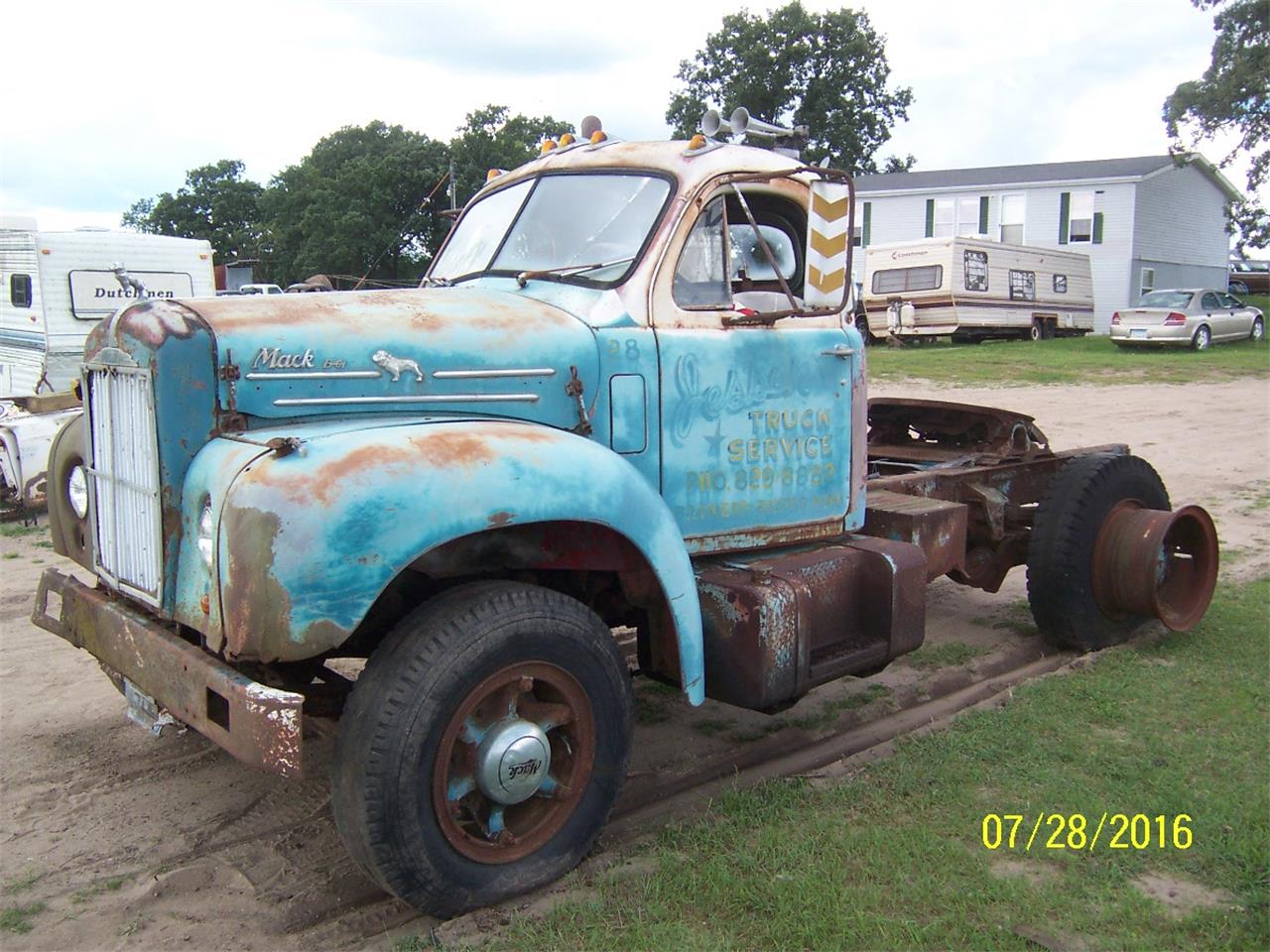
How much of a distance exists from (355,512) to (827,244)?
198 centimetres

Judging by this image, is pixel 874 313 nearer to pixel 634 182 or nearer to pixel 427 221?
pixel 427 221

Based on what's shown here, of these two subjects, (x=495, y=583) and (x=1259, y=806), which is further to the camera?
(x=1259, y=806)

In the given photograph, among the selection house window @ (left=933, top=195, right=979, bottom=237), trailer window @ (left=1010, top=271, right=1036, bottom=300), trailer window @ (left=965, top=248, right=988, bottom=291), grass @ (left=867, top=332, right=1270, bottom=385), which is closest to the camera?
grass @ (left=867, top=332, right=1270, bottom=385)

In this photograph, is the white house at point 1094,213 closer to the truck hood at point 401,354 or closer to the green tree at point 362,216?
the green tree at point 362,216

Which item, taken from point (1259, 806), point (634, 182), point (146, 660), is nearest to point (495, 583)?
point (146, 660)

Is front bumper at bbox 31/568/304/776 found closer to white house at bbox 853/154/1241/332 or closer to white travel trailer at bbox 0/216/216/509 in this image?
white travel trailer at bbox 0/216/216/509

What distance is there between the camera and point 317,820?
3850 mm

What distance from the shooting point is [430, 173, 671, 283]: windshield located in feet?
13.3

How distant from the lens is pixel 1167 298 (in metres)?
24.1

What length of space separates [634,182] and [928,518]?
199 cm

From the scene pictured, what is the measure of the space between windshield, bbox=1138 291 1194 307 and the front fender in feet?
78.9

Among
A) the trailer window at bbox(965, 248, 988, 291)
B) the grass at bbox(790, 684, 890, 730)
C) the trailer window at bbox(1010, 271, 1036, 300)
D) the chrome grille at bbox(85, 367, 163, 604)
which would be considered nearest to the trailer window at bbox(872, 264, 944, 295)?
the trailer window at bbox(965, 248, 988, 291)

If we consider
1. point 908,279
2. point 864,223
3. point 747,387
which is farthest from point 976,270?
point 747,387

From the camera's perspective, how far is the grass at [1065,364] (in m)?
18.8
